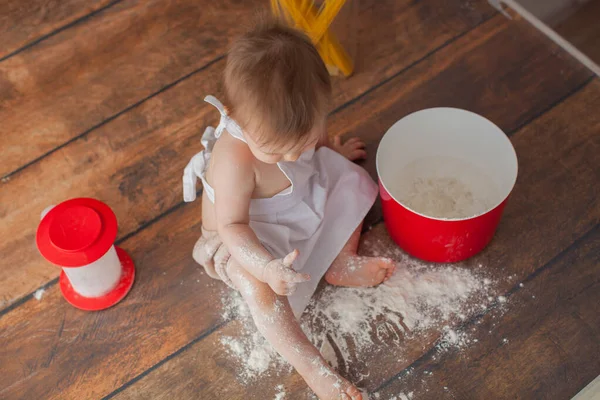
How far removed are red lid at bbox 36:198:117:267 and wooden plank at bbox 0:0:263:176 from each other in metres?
0.30

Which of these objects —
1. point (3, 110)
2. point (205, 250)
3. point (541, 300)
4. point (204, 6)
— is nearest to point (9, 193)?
point (3, 110)

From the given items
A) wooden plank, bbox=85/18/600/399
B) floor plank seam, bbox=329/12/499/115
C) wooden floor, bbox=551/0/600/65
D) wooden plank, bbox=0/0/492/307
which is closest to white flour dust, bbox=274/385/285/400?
wooden plank, bbox=85/18/600/399

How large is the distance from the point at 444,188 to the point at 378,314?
0.82ft

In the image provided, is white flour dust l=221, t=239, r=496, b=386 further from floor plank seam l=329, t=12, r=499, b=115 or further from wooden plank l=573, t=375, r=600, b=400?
floor plank seam l=329, t=12, r=499, b=115

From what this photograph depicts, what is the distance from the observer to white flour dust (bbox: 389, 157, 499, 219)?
1.17 meters

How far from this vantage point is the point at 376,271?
1.14 meters

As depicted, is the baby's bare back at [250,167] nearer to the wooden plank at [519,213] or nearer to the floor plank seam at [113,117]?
the wooden plank at [519,213]

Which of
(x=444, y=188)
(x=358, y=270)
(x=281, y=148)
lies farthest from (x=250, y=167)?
(x=444, y=188)

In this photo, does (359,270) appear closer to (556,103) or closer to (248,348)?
(248,348)

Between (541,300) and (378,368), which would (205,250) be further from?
(541,300)

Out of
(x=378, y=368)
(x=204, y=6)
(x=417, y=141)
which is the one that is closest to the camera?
(x=378, y=368)

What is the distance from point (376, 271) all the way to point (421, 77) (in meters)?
0.45

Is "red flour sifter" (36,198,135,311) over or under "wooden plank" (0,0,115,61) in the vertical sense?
under

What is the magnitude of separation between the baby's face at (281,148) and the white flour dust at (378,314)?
0.31m
